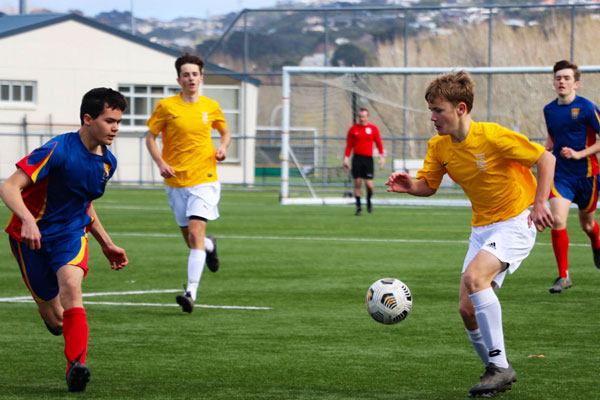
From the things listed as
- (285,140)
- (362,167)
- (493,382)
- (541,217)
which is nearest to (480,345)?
(493,382)

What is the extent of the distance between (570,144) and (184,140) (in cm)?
389

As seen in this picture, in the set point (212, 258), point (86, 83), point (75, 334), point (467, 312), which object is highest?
point (86, 83)

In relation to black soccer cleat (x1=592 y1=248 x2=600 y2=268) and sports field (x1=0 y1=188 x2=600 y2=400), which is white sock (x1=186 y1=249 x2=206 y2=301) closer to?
sports field (x1=0 y1=188 x2=600 y2=400)

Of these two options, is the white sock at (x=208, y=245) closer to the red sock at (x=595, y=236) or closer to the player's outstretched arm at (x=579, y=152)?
the player's outstretched arm at (x=579, y=152)

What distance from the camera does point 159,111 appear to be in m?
9.89

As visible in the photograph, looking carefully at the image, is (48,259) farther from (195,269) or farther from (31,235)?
(195,269)

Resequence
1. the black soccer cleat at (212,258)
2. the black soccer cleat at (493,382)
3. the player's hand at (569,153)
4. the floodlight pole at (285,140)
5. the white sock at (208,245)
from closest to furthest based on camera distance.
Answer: the black soccer cleat at (493,382)
the player's hand at (569,153)
the white sock at (208,245)
the black soccer cleat at (212,258)
the floodlight pole at (285,140)

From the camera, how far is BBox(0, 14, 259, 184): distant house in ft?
117

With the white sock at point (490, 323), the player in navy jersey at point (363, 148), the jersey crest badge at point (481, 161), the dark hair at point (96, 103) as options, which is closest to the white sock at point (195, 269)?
the dark hair at point (96, 103)

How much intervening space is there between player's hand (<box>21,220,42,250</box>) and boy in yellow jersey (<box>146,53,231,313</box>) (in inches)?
158

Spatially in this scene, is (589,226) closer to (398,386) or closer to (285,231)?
(398,386)

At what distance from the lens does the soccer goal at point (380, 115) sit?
25.3 metres

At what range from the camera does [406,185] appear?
6.35m

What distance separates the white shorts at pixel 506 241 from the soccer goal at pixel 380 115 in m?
17.6
